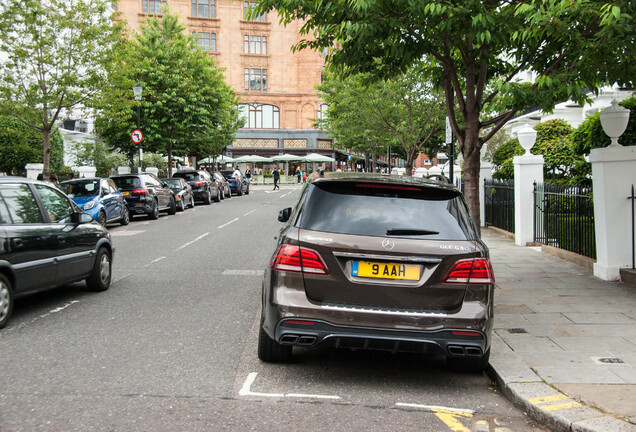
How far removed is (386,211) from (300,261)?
0.79 metres

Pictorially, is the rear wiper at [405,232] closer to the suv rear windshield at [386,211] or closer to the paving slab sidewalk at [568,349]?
the suv rear windshield at [386,211]

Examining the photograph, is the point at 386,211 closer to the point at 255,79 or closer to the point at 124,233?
the point at 124,233

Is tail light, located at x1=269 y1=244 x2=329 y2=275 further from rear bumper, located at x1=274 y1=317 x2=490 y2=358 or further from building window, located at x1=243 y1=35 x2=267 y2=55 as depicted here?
building window, located at x1=243 y1=35 x2=267 y2=55

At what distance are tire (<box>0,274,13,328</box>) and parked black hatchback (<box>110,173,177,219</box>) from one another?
15168mm

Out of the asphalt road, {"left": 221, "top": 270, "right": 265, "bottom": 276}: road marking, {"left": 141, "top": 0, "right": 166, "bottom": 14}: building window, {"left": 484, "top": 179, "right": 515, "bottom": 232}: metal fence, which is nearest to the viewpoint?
the asphalt road

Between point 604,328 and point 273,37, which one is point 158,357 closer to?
point 604,328

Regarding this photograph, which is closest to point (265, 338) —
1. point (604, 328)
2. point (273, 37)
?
point (604, 328)

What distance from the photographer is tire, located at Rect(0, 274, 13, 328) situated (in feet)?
20.8

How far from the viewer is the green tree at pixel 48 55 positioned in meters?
20.1

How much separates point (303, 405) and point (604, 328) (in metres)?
3.72

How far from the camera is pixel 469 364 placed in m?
5.15

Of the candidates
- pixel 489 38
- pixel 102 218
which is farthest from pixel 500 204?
pixel 102 218

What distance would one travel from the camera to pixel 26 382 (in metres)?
4.73

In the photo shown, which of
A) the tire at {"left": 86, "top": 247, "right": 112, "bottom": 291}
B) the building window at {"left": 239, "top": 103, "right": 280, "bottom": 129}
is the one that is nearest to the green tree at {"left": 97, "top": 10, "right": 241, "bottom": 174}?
the tire at {"left": 86, "top": 247, "right": 112, "bottom": 291}
